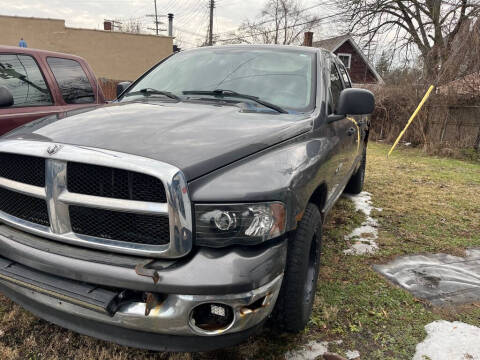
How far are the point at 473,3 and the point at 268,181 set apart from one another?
17.7 meters

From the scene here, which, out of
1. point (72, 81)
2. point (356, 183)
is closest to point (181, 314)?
point (72, 81)

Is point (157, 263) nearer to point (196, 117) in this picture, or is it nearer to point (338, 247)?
point (196, 117)

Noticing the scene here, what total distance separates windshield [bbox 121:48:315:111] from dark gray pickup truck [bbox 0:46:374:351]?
73cm

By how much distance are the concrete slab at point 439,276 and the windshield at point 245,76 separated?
1.74 m

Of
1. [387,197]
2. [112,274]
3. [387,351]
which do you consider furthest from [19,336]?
[387,197]

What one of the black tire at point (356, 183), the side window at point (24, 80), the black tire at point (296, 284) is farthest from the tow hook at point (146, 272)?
the black tire at point (356, 183)

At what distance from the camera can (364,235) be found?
409 centimetres

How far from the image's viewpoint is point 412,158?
9969 millimetres

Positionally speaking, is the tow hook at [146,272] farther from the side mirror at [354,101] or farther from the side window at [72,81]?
the side window at [72,81]

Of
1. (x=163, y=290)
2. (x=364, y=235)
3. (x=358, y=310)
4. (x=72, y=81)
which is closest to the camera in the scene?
(x=163, y=290)

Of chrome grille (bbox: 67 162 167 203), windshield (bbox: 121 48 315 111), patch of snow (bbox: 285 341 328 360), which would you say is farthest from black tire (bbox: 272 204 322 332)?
windshield (bbox: 121 48 315 111)

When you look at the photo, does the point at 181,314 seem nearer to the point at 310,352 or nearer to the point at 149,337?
the point at 149,337

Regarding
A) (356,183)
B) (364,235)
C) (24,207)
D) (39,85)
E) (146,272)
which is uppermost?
(39,85)

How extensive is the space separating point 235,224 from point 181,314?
0.44 m
